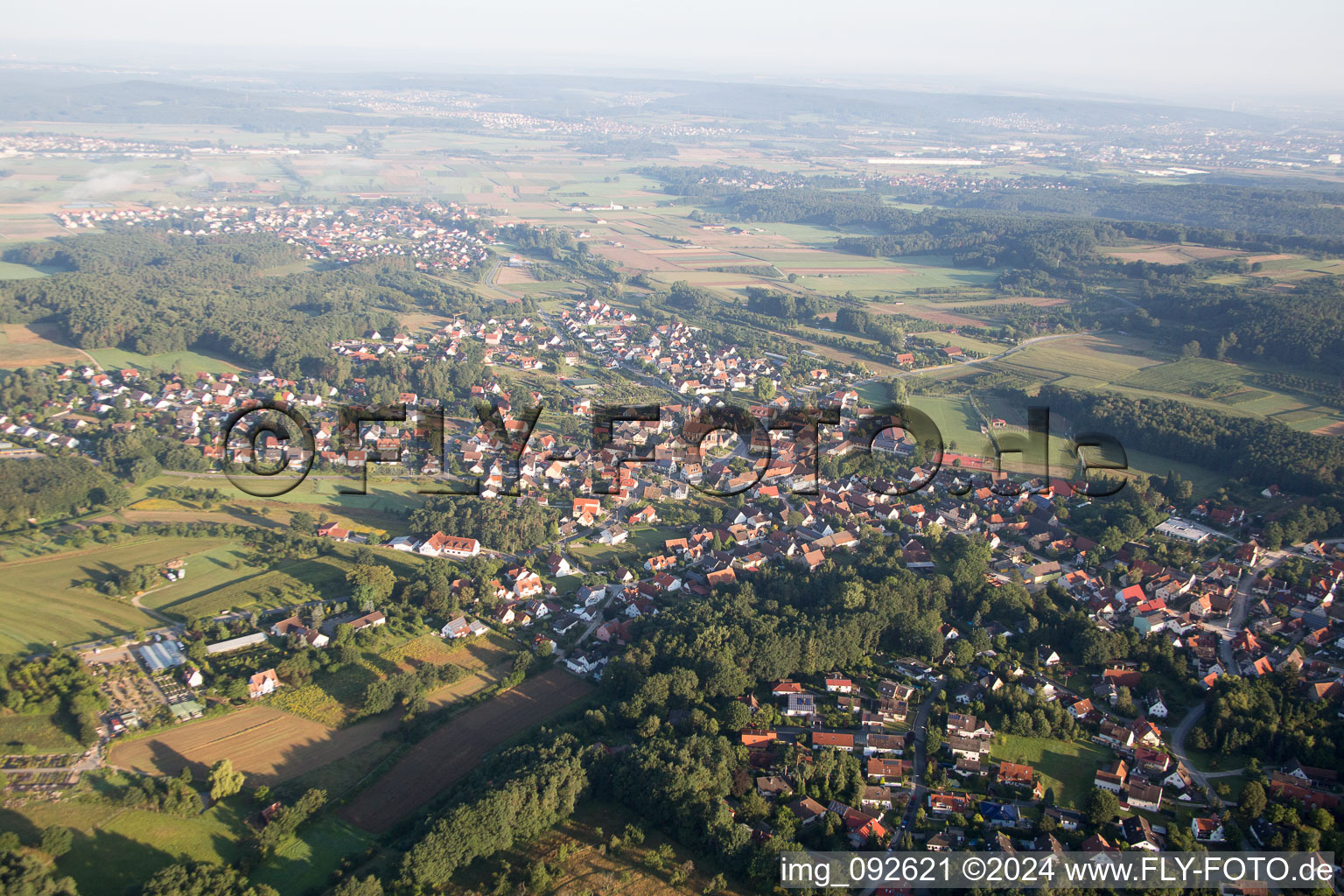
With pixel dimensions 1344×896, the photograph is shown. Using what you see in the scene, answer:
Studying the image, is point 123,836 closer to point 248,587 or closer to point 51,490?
point 248,587

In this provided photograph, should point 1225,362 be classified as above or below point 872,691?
above

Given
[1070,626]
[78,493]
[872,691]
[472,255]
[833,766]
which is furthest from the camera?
[472,255]

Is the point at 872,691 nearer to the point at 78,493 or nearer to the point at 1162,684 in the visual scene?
the point at 1162,684

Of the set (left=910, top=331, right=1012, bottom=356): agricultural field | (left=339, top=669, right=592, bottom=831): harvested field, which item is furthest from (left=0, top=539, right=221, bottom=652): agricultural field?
(left=910, top=331, right=1012, bottom=356): agricultural field

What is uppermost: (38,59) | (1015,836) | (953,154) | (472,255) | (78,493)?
(38,59)

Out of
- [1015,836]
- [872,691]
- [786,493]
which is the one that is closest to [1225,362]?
[786,493]

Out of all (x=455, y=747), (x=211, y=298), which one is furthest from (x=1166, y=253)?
(x=211, y=298)

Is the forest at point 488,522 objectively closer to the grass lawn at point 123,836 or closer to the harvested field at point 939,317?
the grass lawn at point 123,836
